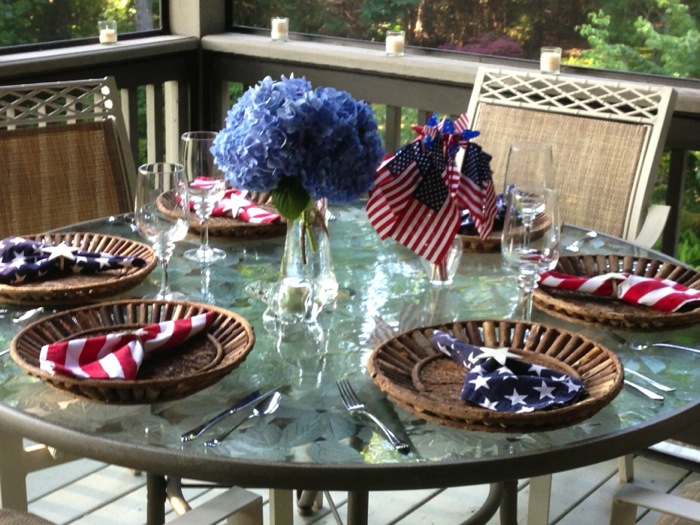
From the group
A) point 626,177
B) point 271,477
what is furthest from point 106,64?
point 271,477

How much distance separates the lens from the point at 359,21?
3.80 m

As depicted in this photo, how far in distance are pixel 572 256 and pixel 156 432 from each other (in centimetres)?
94

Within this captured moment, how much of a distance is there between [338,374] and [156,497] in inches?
28.6

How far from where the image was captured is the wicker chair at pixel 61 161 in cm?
241

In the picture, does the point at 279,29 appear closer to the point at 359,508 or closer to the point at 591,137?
the point at 591,137

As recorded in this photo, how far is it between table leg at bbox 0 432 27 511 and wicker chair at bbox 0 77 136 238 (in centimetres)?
59

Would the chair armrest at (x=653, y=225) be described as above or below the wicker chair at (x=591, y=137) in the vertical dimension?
below

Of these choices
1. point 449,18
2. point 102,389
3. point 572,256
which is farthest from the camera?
point 449,18

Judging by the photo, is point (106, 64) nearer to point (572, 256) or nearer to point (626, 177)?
point (626, 177)

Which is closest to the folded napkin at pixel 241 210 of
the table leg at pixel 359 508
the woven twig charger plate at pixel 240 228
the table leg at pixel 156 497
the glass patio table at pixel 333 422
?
Answer: the woven twig charger plate at pixel 240 228

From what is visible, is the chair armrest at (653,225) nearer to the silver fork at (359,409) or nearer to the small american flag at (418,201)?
the small american flag at (418,201)

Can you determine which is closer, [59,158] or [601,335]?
[601,335]

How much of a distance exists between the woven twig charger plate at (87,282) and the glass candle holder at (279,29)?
82.7 inches

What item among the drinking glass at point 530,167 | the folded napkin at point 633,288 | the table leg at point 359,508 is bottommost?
the table leg at point 359,508
